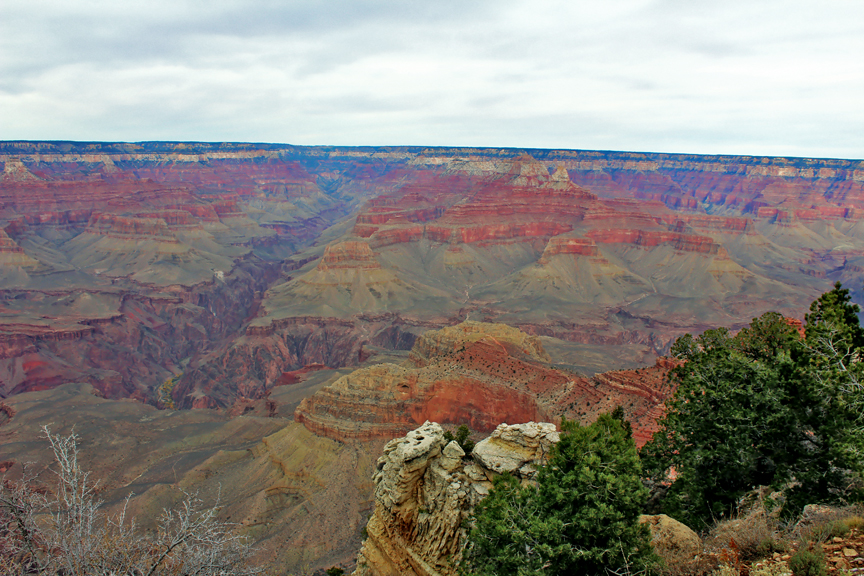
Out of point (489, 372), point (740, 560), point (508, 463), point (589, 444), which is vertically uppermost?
point (589, 444)

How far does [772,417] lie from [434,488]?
41.4ft

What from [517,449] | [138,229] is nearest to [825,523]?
[517,449]

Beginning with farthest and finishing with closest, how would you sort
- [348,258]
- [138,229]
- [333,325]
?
[138,229]
[348,258]
[333,325]

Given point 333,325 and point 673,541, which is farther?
point 333,325

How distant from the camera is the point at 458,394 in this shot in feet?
147

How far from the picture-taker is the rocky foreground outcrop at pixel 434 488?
19.4m

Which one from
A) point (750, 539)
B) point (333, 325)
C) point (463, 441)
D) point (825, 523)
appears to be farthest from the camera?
point (333, 325)

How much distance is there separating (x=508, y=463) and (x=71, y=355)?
104m

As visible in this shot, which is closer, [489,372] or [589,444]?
[589,444]

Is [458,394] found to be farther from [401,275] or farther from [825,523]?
[401,275]

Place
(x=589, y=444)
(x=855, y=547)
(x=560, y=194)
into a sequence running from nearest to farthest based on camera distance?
1. (x=855, y=547)
2. (x=589, y=444)
3. (x=560, y=194)

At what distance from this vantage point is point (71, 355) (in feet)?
310

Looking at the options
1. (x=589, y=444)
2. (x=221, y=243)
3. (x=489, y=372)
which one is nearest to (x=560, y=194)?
(x=221, y=243)

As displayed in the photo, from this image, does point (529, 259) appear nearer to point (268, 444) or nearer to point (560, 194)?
point (560, 194)
